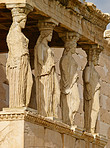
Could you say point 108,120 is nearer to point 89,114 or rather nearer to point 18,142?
point 89,114

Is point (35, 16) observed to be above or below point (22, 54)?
above

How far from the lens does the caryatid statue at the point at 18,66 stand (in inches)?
660

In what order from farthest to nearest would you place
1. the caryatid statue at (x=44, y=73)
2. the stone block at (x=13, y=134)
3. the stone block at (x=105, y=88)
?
the stone block at (x=105, y=88), the caryatid statue at (x=44, y=73), the stone block at (x=13, y=134)

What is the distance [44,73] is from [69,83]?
→ 51.2 inches

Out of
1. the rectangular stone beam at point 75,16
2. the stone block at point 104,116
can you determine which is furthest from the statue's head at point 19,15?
the stone block at point 104,116

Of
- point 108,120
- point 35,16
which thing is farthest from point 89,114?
point 108,120

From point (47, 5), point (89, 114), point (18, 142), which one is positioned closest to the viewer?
point (18, 142)

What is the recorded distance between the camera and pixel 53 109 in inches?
712

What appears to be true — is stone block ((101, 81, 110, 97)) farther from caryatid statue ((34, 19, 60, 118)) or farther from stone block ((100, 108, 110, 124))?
caryatid statue ((34, 19, 60, 118))

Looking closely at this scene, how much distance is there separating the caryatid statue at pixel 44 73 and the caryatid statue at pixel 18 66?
0.92m

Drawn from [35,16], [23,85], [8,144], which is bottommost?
[8,144]

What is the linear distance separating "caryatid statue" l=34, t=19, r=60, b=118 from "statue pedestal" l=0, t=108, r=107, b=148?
0.36m

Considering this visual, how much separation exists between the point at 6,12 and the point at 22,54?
1.56 metres

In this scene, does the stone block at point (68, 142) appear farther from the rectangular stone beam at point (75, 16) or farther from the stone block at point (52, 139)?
the rectangular stone beam at point (75, 16)
